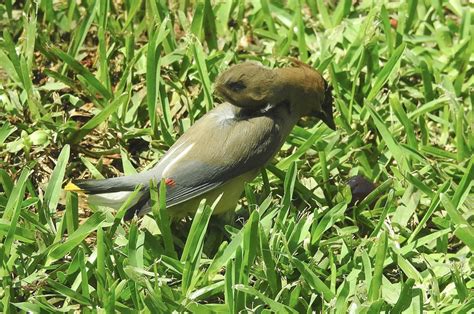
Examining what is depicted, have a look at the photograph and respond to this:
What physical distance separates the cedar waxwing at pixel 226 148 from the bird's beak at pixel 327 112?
26 cm

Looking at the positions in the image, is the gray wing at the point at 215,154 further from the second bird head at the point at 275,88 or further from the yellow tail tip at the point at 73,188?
the yellow tail tip at the point at 73,188

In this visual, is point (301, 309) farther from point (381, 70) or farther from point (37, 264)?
point (381, 70)

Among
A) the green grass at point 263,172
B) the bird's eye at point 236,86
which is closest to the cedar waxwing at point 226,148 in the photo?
the bird's eye at point 236,86

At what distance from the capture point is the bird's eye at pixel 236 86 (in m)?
5.16

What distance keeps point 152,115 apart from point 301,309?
152 centimetres

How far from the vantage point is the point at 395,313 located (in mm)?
4773

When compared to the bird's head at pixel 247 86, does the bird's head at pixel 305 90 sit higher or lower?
A: lower

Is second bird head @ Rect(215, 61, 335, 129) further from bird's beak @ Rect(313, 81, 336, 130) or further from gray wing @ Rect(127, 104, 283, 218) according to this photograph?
gray wing @ Rect(127, 104, 283, 218)

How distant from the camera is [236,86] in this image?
Answer: 518cm

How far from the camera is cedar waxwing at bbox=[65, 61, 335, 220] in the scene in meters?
5.04

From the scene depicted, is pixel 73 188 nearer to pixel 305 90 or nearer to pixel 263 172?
pixel 263 172

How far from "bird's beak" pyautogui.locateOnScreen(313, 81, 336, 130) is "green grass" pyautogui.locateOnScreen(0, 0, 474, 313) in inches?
2.8


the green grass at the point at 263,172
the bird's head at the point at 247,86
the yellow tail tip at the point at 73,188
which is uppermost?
the bird's head at the point at 247,86

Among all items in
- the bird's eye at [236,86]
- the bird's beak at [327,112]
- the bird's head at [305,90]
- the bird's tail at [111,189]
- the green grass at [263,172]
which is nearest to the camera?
the green grass at [263,172]
